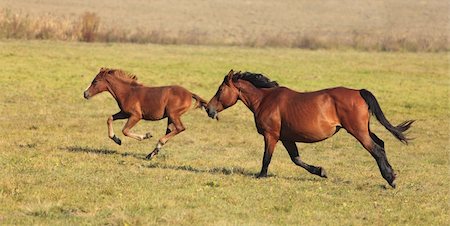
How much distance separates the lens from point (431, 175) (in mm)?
17266

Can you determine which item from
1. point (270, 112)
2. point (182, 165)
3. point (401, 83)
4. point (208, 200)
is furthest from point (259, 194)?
point (401, 83)

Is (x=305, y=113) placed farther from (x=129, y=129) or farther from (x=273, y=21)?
(x=273, y=21)

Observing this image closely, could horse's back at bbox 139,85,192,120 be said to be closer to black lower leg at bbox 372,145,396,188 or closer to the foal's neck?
the foal's neck

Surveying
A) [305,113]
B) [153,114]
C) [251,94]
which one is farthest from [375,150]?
[153,114]

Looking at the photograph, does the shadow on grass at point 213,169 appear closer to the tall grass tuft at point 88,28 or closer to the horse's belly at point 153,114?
the horse's belly at point 153,114

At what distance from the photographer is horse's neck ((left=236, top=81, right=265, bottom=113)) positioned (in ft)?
50.6

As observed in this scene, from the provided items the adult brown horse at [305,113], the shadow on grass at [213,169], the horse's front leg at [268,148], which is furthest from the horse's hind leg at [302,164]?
the shadow on grass at [213,169]

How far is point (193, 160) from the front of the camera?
1780 centimetres

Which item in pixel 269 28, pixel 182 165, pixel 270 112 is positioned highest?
pixel 270 112

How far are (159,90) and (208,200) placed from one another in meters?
5.82

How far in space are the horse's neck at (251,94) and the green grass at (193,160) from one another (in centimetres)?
128

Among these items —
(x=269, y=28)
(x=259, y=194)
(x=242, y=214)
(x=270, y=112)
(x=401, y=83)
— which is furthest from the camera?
(x=269, y=28)

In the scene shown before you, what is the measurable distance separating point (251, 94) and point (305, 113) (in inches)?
45.5

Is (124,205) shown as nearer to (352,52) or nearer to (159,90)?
(159,90)
